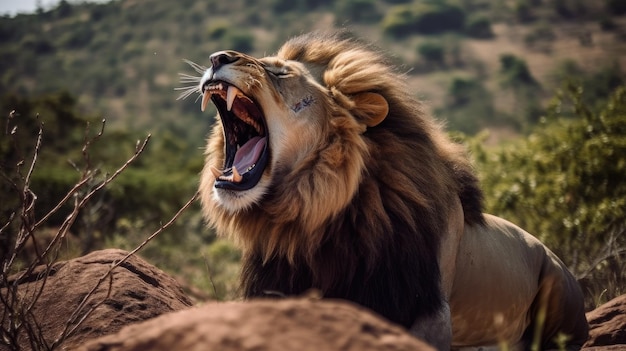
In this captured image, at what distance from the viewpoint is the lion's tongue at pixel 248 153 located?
13.6ft

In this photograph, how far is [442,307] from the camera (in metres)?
3.80

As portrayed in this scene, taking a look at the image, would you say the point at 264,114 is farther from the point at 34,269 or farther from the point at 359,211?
the point at 34,269

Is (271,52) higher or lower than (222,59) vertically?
lower

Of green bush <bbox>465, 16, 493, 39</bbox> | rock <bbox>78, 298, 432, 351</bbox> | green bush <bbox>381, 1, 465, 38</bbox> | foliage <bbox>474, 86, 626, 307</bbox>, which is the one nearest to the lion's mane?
rock <bbox>78, 298, 432, 351</bbox>

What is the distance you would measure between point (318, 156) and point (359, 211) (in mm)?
354

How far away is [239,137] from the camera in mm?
4461

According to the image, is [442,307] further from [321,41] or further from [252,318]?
[252,318]

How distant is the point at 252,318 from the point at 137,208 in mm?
13913

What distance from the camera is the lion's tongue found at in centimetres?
414

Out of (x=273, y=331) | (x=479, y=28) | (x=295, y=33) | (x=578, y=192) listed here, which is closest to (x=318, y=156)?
(x=273, y=331)

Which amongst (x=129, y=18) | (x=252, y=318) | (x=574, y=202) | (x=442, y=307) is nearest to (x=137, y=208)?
(x=574, y=202)

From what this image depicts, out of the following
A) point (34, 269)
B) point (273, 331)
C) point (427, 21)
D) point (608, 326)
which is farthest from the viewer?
point (427, 21)

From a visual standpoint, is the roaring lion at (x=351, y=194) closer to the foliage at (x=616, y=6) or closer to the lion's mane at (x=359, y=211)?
the lion's mane at (x=359, y=211)

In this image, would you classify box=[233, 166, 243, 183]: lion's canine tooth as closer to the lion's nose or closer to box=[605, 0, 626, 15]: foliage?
the lion's nose
